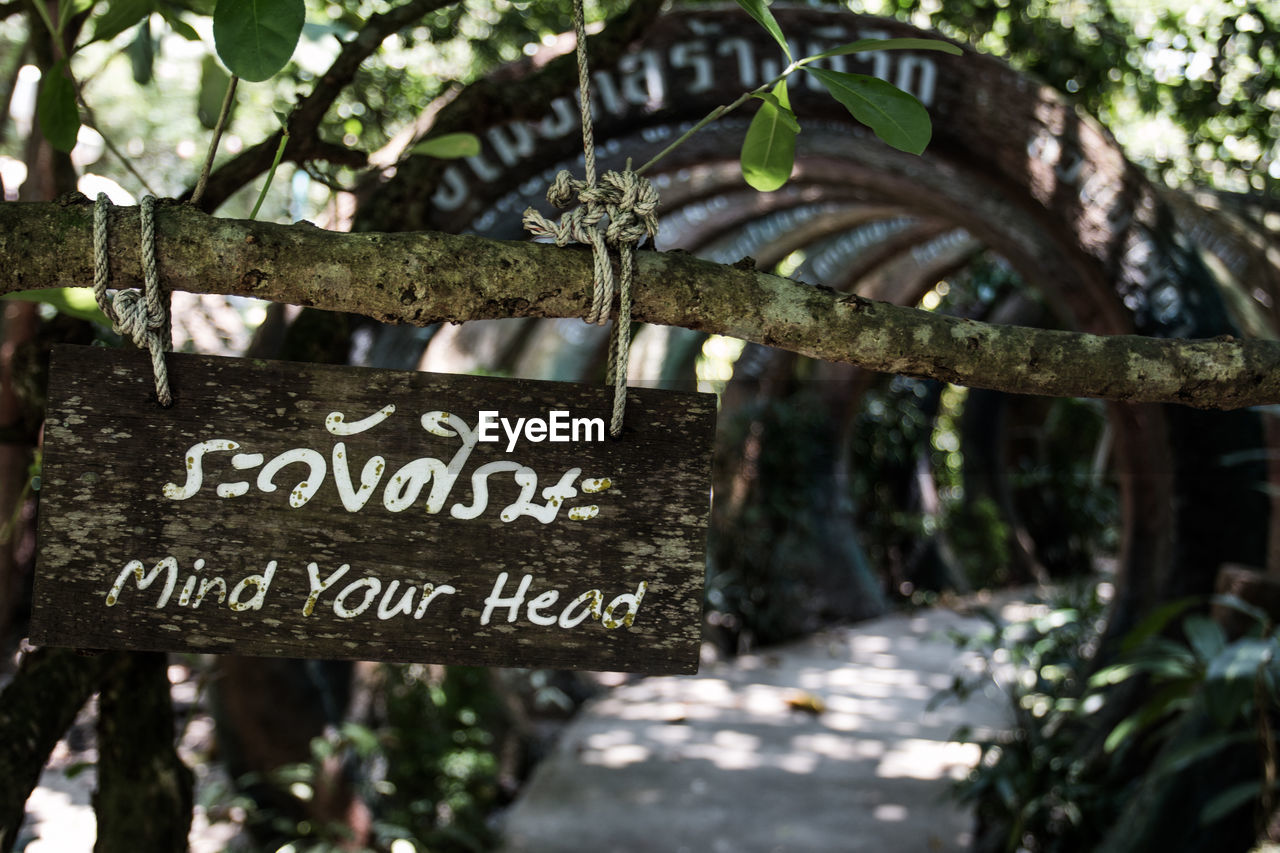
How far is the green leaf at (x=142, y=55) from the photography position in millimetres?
1987

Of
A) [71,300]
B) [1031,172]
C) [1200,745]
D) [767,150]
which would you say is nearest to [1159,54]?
[1031,172]

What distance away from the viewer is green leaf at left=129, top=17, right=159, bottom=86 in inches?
78.2

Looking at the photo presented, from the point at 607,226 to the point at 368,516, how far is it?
34 cm

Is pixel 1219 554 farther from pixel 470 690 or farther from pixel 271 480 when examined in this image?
pixel 271 480

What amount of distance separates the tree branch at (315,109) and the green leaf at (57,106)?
228 mm

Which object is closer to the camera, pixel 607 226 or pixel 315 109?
pixel 607 226

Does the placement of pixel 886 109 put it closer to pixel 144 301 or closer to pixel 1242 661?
pixel 144 301

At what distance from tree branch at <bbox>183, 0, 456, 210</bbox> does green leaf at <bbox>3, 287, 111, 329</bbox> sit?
315mm

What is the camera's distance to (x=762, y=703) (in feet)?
16.5

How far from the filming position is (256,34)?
2.93 ft

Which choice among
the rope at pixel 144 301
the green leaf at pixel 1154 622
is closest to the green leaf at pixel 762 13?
the rope at pixel 144 301

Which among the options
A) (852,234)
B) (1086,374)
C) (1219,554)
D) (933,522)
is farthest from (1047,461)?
(1086,374)

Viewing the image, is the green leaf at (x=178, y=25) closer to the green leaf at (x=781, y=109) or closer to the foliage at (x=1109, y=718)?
the green leaf at (x=781, y=109)

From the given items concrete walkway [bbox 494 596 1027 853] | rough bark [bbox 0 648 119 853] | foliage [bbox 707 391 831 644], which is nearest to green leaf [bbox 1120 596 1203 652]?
concrete walkway [bbox 494 596 1027 853]
